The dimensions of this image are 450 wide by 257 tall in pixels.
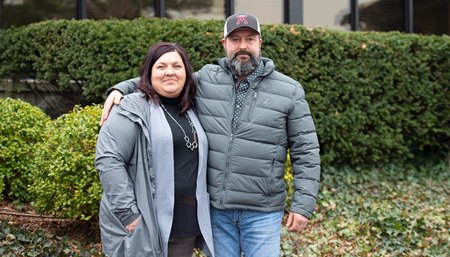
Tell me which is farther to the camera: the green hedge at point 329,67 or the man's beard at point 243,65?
the green hedge at point 329,67

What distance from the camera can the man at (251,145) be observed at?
3133mm

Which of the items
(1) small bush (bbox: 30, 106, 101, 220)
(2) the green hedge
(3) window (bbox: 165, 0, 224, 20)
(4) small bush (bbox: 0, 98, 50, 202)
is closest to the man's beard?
(1) small bush (bbox: 30, 106, 101, 220)

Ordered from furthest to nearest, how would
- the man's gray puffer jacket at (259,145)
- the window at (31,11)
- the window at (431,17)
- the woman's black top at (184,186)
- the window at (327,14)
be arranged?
the window at (431,17) < the window at (327,14) < the window at (31,11) < the man's gray puffer jacket at (259,145) < the woman's black top at (184,186)

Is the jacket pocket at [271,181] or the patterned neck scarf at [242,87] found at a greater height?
the patterned neck scarf at [242,87]

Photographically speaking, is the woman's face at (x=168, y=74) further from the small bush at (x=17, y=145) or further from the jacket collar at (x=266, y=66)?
the small bush at (x=17, y=145)

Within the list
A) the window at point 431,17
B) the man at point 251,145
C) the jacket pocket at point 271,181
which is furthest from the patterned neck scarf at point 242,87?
the window at point 431,17

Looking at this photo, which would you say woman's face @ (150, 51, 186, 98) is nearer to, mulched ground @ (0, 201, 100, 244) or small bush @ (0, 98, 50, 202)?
mulched ground @ (0, 201, 100, 244)

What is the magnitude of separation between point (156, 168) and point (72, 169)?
1.91m

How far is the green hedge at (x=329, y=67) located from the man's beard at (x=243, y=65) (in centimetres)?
393

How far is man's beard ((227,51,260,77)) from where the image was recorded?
3.17 metres

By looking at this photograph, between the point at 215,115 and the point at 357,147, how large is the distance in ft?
19.1

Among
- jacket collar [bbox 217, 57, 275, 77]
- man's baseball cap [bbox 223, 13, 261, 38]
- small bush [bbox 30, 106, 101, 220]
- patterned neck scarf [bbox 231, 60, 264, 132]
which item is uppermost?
man's baseball cap [bbox 223, 13, 261, 38]

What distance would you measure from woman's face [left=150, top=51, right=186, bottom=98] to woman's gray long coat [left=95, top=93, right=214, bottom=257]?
143 mm

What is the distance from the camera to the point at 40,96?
820cm
